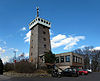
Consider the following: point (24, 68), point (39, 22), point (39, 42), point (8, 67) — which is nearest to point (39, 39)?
point (39, 42)

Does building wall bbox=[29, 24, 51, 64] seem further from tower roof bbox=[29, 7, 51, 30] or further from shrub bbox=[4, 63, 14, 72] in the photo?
shrub bbox=[4, 63, 14, 72]

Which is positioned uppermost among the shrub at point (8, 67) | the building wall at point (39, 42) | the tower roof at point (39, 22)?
the tower roof at point (39, 22)

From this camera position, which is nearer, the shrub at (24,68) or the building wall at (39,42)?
the shrub at (24,68)

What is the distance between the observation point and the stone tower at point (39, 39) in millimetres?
39719

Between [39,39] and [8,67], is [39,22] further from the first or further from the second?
[8,67]

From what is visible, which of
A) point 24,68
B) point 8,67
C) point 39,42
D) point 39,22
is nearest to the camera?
point 24,68

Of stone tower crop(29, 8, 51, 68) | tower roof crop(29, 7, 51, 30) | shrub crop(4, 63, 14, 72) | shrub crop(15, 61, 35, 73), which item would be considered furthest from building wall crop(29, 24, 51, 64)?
shrub crop(15, 61, 35, 73)

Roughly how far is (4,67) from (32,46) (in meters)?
16.4

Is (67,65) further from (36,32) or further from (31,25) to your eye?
(31,25)

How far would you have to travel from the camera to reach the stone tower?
130 feet

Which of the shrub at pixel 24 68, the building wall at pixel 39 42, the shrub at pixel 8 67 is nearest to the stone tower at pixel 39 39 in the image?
the building wall at pixel 39 42

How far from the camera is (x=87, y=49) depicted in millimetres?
61594

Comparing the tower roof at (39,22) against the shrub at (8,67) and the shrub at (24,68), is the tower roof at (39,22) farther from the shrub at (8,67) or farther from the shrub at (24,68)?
the shrub at (24,68)

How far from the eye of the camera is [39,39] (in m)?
40.9
